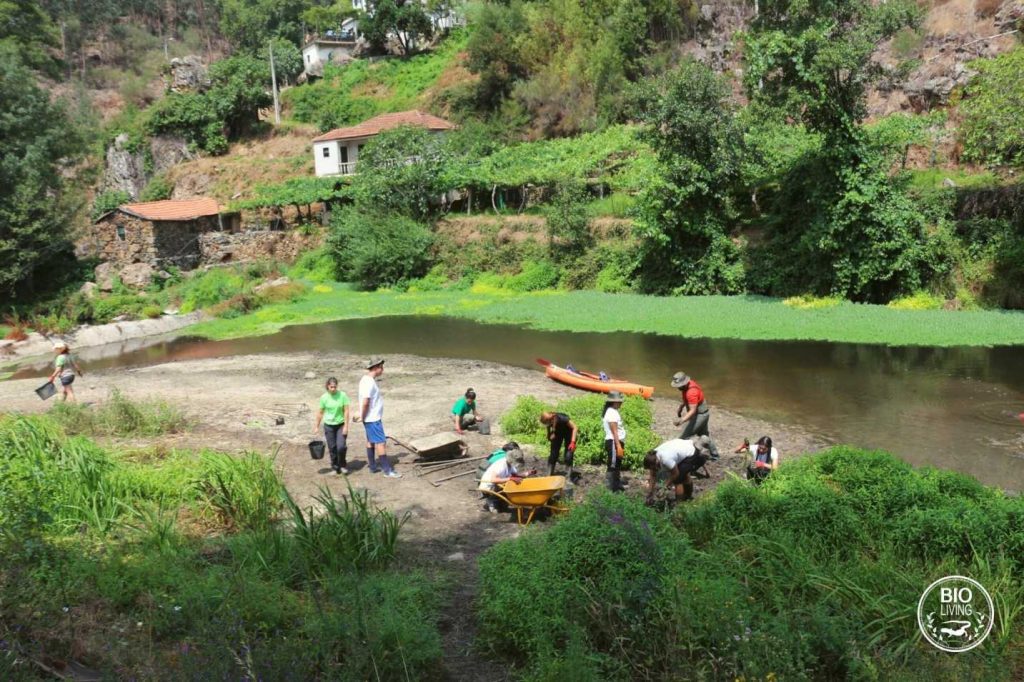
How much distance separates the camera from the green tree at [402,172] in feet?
128

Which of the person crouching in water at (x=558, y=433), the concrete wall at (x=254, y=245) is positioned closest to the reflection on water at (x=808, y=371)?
the person crouching in water at (x=558, y=433)

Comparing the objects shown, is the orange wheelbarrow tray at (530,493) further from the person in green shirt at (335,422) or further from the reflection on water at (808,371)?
the reflection on water at (808,371)

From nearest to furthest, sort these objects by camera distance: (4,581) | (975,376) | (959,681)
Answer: (959,681), (4,581), (975,376)

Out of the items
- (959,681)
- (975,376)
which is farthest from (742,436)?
(959,681)

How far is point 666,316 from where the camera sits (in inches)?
1033

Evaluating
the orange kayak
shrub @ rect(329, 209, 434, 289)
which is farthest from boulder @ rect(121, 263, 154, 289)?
the orange kayak

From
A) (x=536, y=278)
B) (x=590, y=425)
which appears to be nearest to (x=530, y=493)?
(x=590, y=425)

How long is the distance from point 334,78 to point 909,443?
202ft

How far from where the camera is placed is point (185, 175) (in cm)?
5262

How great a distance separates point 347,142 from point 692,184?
27.5 meters

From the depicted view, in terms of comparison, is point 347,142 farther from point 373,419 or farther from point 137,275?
point 373,419

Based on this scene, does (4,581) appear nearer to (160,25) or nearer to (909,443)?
(909,443)

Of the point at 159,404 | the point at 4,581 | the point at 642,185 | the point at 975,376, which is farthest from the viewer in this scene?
the point at 642,185

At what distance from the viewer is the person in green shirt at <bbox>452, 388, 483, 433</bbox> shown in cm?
1469
